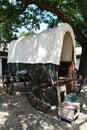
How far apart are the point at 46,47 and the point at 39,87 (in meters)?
1.53

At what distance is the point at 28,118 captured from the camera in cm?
670

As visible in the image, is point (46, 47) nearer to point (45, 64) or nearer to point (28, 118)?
point (45, 64)

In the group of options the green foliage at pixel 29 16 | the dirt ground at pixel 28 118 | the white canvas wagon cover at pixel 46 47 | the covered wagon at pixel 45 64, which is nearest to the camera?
the dirt ground at pixel 28 118

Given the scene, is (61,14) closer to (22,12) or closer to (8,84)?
(22,12)

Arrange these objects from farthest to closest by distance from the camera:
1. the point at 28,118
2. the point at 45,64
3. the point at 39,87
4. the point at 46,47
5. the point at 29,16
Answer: the point at 29,16, the point at 46,47, the point at 45,64, the point at 39,87, the point at 28,118

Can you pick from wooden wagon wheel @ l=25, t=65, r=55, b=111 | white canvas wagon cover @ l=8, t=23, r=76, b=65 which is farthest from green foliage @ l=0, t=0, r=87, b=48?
wooden wagon wheel @ l=25, t=65, r=55, b=111

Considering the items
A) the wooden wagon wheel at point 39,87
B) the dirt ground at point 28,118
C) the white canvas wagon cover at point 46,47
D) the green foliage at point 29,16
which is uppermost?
the green foliage at point 29,16

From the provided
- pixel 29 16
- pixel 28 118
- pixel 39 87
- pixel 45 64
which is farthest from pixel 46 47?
pixel 29 16

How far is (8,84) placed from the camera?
397 inches

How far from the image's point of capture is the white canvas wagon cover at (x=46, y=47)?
7.62 metres

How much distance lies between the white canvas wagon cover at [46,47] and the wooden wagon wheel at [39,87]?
0.47 m

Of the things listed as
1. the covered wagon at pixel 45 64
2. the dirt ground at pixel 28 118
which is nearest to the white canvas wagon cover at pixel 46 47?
the covered wagon at pixel 45 64

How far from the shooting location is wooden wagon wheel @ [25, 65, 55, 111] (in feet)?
24.6

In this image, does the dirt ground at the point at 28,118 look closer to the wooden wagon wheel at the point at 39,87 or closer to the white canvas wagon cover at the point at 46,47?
the wooden wagon wheel at the point at 39,87
